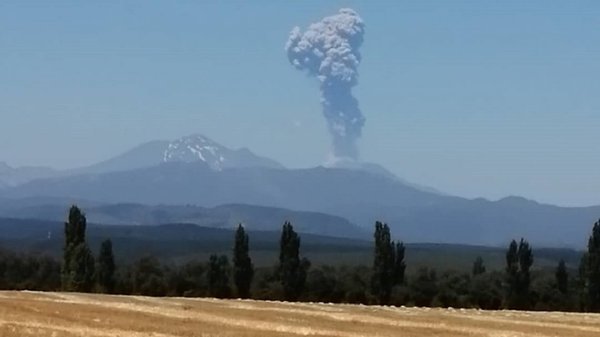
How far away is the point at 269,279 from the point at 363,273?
12.9m

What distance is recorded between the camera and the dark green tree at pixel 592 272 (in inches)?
4377

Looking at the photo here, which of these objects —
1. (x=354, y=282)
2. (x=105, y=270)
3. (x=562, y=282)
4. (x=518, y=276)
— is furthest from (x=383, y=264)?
(x=105, y=270)

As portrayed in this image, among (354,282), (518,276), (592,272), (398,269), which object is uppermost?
(592,272)

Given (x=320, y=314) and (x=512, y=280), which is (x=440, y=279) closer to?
(x=512, y=280)

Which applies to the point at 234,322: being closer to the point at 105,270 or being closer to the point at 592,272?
the point at 105,270

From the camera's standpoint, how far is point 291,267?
119 metres

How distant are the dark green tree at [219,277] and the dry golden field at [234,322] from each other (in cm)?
5522

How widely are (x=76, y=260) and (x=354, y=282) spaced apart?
3655 cm

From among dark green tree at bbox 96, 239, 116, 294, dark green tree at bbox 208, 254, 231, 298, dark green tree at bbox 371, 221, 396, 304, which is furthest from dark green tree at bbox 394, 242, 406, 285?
dark green tree at bbox 96, 239, 116, 294

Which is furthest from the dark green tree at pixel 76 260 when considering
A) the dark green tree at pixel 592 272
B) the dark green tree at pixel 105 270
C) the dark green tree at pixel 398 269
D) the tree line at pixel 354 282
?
the dark green tree at pixel 592 272

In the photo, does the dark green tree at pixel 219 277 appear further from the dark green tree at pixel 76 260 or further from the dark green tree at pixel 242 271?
the dark green tree at pixel 76 260

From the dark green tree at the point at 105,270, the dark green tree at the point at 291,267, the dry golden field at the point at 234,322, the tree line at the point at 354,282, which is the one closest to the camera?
the dry golden field at the point at 234,322

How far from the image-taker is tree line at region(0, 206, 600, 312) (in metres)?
110

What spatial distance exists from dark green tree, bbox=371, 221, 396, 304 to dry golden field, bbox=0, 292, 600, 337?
54713 mm
